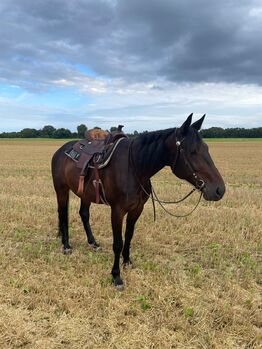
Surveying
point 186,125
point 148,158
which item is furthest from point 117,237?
point 186,125

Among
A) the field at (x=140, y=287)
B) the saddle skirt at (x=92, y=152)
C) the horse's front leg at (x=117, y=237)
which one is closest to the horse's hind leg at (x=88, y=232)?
the field at (x=140, y=287)

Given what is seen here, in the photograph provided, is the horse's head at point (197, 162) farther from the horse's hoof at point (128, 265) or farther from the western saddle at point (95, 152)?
the horse's hoof at point (128, 265)

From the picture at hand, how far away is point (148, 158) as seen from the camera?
16.6 feet

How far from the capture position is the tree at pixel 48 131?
9757 cm

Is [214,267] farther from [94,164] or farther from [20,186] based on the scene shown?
[20,186]

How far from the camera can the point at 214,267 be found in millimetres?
5809

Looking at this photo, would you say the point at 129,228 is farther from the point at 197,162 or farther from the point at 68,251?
the point at 197,162

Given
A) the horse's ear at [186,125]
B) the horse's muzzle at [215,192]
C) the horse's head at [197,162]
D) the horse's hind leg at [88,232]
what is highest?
the horse's ear at [186,125]

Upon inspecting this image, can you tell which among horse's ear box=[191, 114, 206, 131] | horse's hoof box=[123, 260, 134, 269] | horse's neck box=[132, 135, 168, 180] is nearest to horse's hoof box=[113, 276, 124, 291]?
horse's hoof box=[123, 260, 134, 269]

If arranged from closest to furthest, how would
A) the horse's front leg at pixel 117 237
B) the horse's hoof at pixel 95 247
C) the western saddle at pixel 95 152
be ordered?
1. the horse's front leg at pixel 117 237
2. the western saddle at pixel 95 152
3. the horse's hoof at pixel 95 247

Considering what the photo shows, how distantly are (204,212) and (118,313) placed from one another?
5.37m

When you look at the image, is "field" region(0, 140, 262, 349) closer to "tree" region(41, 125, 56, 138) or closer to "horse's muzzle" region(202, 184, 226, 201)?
"horse's muzzle" region(202, 184, 226, 201)

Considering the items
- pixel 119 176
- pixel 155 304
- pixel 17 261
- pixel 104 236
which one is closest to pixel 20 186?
pixel 104 236

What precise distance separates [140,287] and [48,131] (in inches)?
3851
